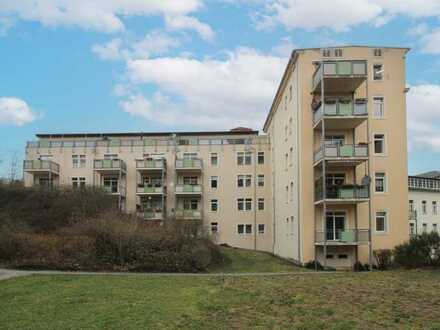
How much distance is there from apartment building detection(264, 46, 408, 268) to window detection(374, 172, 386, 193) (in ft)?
0.21

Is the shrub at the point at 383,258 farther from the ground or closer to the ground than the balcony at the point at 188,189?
closer to the ground

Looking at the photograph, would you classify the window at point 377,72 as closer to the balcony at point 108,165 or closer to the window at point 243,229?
the window at point 243,229

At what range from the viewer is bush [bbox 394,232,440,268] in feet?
88.5

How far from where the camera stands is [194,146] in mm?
52906

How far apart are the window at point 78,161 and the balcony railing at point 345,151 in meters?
30.0

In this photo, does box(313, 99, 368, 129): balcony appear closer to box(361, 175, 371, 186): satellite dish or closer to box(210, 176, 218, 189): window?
box(361, 175, 371, 186): satellite dish

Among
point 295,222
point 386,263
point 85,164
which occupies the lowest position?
point 386,263

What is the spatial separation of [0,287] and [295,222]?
21774 mm

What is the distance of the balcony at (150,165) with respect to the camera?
5059cm

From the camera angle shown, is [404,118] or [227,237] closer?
[404,118]

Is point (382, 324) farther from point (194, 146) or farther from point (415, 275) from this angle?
point (194, 146)

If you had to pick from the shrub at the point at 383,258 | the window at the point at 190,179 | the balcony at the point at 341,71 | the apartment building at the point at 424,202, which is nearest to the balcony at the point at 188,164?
the window at the point at 190,179

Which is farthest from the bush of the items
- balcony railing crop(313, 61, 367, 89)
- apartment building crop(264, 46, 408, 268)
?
balcony railing crop(313, 61, 367, 89)

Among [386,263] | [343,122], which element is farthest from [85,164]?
[386,263]
